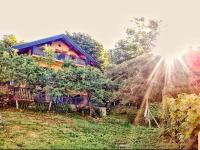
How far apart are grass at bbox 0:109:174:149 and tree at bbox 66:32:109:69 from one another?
20.5m

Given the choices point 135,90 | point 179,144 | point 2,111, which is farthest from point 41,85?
point 179,144

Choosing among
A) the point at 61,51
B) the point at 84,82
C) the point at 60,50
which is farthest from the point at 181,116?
the point at 61,51

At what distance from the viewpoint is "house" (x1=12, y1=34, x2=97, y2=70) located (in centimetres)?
3167

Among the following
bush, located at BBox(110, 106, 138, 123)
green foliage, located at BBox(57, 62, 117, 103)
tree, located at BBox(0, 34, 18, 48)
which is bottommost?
bush, located at BBox(110, 106, 138, 123)

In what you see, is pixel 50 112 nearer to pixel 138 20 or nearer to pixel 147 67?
pixel 147 67

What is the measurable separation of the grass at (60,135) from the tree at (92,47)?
67.2ft

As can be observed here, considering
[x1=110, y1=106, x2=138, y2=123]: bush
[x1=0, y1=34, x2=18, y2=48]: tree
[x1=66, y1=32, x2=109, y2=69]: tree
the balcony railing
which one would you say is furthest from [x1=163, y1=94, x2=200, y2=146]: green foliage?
[x1=66, y1=32, x2=109, y2=69]: tree

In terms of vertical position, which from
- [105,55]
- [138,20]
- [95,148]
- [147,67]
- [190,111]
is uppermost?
[138,20]

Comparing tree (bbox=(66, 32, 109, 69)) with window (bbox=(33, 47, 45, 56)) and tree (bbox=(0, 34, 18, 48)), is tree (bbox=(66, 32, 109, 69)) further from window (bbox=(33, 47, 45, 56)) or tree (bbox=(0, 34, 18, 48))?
tree (bbox=(0, 34, 18, 48))

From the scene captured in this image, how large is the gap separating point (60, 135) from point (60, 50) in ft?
62.1

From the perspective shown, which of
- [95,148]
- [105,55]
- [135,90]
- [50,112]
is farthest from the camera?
[105,55]

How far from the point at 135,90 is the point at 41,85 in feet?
22.1

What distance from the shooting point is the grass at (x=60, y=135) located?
1427 centimetres

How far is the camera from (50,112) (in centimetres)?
2439
